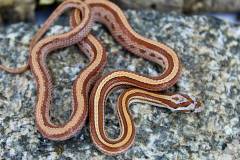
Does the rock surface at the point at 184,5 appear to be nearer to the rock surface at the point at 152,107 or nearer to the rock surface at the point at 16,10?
the rock surface at the point at 16,10

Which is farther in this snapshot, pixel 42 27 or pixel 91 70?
pixel 42 27

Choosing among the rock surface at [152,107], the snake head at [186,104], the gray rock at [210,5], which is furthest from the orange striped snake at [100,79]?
the gray rock at [210,5]

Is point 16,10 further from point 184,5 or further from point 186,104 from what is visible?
point 186,104

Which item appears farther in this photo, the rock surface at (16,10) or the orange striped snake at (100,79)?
the rock surface at (16,10)

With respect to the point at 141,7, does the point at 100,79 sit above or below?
below

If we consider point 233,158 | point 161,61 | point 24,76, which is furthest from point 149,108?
point 24,76

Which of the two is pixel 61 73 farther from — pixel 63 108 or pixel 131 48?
pixel 131 48

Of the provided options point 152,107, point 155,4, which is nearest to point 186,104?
point 152,107
